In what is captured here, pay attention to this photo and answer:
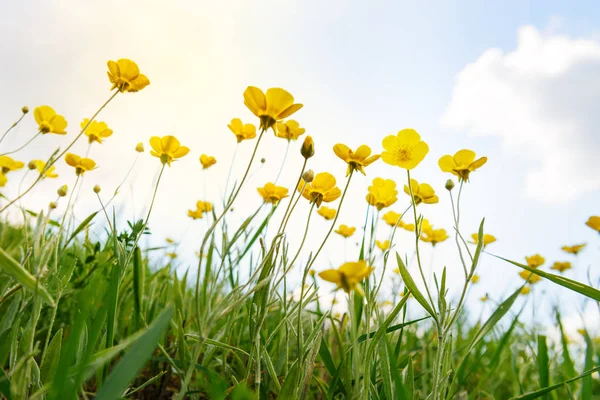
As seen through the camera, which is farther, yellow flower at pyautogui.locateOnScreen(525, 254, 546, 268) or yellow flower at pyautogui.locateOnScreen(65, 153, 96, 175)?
yellow flower at pyautogui.locateOnScreen(525, 254, 546, 268)

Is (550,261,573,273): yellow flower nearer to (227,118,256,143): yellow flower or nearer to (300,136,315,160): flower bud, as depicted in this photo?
(227,118,256,143): yellow flower

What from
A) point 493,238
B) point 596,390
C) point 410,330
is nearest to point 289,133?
point 493,238

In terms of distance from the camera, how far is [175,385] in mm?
1616

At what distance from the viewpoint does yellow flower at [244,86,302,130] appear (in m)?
0.98

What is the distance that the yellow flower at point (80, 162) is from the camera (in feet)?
4.92

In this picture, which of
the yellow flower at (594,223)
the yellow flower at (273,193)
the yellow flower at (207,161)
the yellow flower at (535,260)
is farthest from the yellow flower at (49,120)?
the yellow flower at (535,260)

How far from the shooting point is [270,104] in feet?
3.27

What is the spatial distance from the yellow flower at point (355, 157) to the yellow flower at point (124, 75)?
1.94 ft

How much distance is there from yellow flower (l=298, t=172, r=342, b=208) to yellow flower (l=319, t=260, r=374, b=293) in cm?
50

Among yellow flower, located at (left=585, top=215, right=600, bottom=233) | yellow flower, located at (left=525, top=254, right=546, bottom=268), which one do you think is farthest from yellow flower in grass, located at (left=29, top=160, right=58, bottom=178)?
yellow flower, located at (left=525, top=254, right=546, bottom=268)

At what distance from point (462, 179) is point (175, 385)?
4.02ft

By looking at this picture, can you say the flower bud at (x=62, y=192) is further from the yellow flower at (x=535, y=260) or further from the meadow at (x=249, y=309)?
the yellow flower at (x=535, y=260)

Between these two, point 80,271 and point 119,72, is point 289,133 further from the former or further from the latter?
point 80,271

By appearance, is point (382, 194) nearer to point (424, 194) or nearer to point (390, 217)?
point (424, 194)
